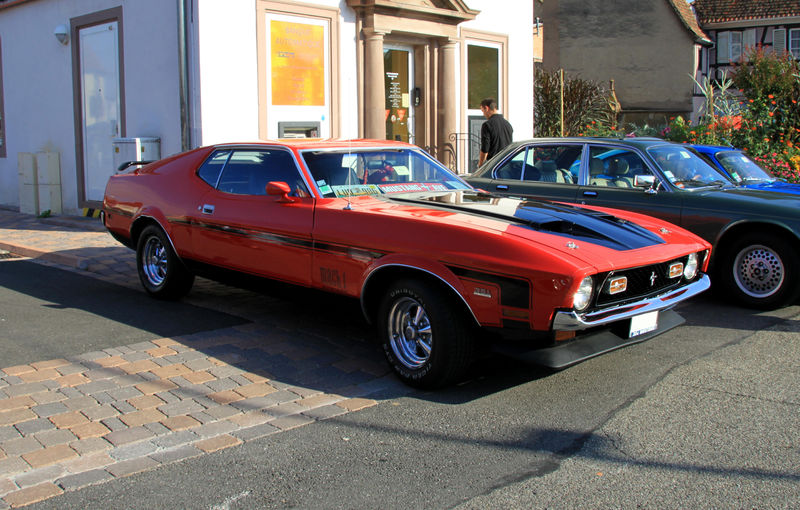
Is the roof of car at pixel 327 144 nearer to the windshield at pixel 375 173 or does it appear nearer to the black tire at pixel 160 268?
the windshield at pixel 375 173

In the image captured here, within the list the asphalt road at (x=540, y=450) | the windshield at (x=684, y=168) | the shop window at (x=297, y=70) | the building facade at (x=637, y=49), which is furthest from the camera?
the building facade at (x=637, y=49)

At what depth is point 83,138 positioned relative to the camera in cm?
1271

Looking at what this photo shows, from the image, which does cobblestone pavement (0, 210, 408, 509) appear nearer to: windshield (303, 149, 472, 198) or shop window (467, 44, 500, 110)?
windshield (303, 149, 472, 198)

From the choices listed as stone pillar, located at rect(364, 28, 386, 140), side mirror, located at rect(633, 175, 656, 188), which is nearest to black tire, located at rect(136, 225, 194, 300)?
side mirror, located at rect(633, 175, 656, 188)

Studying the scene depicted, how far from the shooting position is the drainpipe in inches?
419

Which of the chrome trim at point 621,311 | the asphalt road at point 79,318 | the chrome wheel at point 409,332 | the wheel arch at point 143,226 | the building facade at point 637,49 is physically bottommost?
the asphalt road at point 79,318

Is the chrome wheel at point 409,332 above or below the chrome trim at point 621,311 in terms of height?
below

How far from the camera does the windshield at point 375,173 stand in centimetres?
572

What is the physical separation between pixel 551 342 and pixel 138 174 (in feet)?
15.6

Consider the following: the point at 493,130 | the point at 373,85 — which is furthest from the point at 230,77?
the point at 493,130

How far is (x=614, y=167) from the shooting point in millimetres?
7766

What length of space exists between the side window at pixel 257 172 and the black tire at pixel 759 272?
12.9 ft

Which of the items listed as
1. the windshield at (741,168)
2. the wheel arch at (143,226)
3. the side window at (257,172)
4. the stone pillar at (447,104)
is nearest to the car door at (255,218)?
the side window at (257,172)

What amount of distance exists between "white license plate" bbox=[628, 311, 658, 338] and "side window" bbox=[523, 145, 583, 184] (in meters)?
3.47
